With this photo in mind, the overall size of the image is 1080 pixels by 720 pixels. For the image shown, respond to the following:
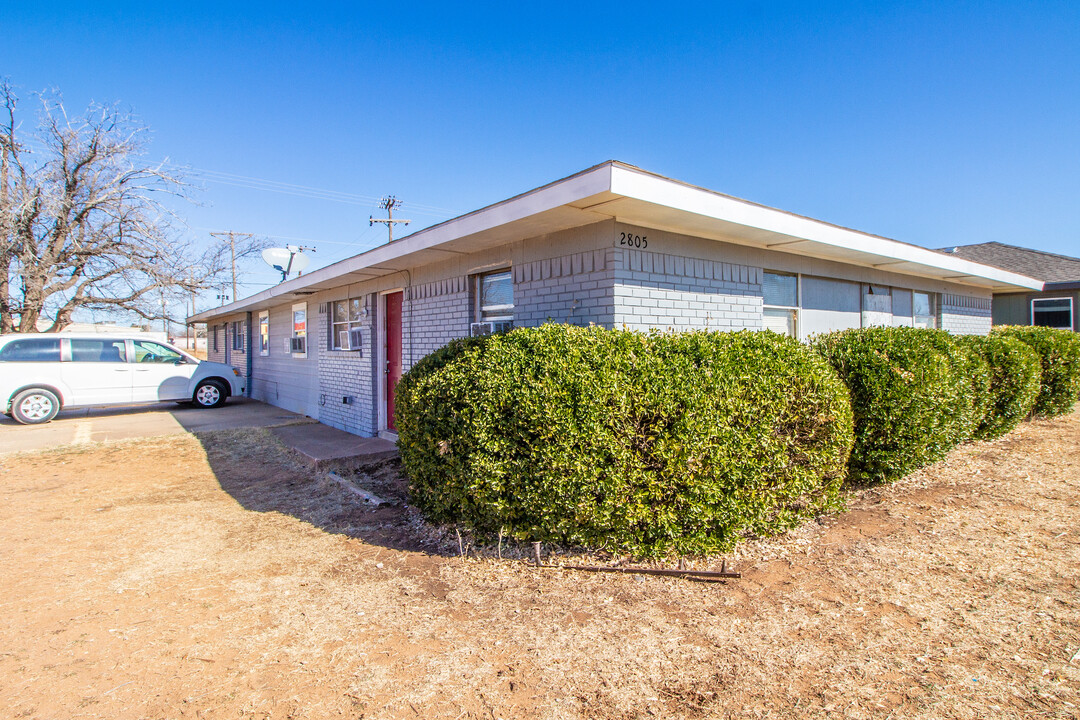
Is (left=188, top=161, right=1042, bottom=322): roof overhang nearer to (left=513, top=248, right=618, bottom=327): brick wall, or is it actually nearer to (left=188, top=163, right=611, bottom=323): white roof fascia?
(left=188, top=163, right=611, bottom=323): white roof fascia

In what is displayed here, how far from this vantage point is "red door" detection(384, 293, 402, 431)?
814cm

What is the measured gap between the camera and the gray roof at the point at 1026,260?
16.0 metres

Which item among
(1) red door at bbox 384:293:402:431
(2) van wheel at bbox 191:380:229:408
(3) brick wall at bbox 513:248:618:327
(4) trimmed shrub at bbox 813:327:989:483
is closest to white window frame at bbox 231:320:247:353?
(2) van wheel at bbox 191:380:229:408

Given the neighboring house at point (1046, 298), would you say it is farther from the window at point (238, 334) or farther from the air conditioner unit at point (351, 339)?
the window at point (238, 334)

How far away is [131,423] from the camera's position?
10898 mm

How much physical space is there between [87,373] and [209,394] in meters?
2.59

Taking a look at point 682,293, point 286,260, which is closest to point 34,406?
point 286,260

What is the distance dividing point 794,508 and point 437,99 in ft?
39.4

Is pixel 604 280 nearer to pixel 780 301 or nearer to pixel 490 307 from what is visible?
pixel 490 307

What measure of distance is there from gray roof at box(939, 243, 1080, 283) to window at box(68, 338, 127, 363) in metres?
20.6

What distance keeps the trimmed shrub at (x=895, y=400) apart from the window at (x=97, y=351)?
13563mm

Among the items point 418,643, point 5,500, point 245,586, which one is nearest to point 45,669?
point 245,586

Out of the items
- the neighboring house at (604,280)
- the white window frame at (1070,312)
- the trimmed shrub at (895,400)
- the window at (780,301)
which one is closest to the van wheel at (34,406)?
the neighboring house at (604,280)

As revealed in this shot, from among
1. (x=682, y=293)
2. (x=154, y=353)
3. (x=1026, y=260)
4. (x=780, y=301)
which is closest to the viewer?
(x=682, y=293)
